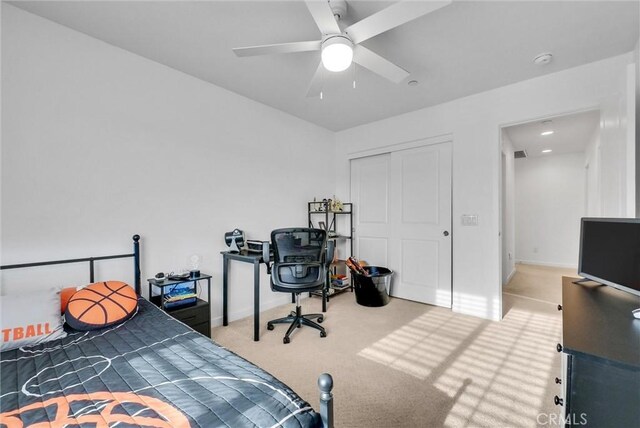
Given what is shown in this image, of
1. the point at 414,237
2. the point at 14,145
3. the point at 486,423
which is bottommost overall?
the point at 486,423

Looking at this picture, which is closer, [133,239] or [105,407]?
[105,407]

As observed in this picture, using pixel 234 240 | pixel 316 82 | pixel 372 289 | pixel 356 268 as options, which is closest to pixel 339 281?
pixel 356 268

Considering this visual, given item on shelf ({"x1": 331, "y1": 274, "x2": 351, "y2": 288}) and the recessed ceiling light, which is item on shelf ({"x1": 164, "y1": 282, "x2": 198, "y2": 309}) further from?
the recessed ceiling light

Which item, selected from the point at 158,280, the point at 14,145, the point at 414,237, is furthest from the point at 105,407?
the point at 414,237

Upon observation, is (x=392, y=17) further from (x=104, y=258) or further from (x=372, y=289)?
(x=372, y=289)

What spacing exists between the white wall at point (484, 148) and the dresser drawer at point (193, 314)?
2717mm

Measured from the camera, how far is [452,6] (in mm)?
1729

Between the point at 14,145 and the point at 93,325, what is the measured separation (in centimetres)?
132

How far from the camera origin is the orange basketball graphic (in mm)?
777

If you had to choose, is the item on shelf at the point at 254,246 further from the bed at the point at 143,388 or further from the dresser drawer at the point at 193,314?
the bed at the point at 143,388

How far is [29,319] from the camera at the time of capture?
54.6 inches

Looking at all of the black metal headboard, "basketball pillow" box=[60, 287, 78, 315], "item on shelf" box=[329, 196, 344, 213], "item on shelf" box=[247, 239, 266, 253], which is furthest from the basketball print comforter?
"item on shelf" box=[329, 196, 344, 213]

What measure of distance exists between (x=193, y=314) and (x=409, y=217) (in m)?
2.78

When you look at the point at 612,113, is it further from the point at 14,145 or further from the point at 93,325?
the point at 14,145
